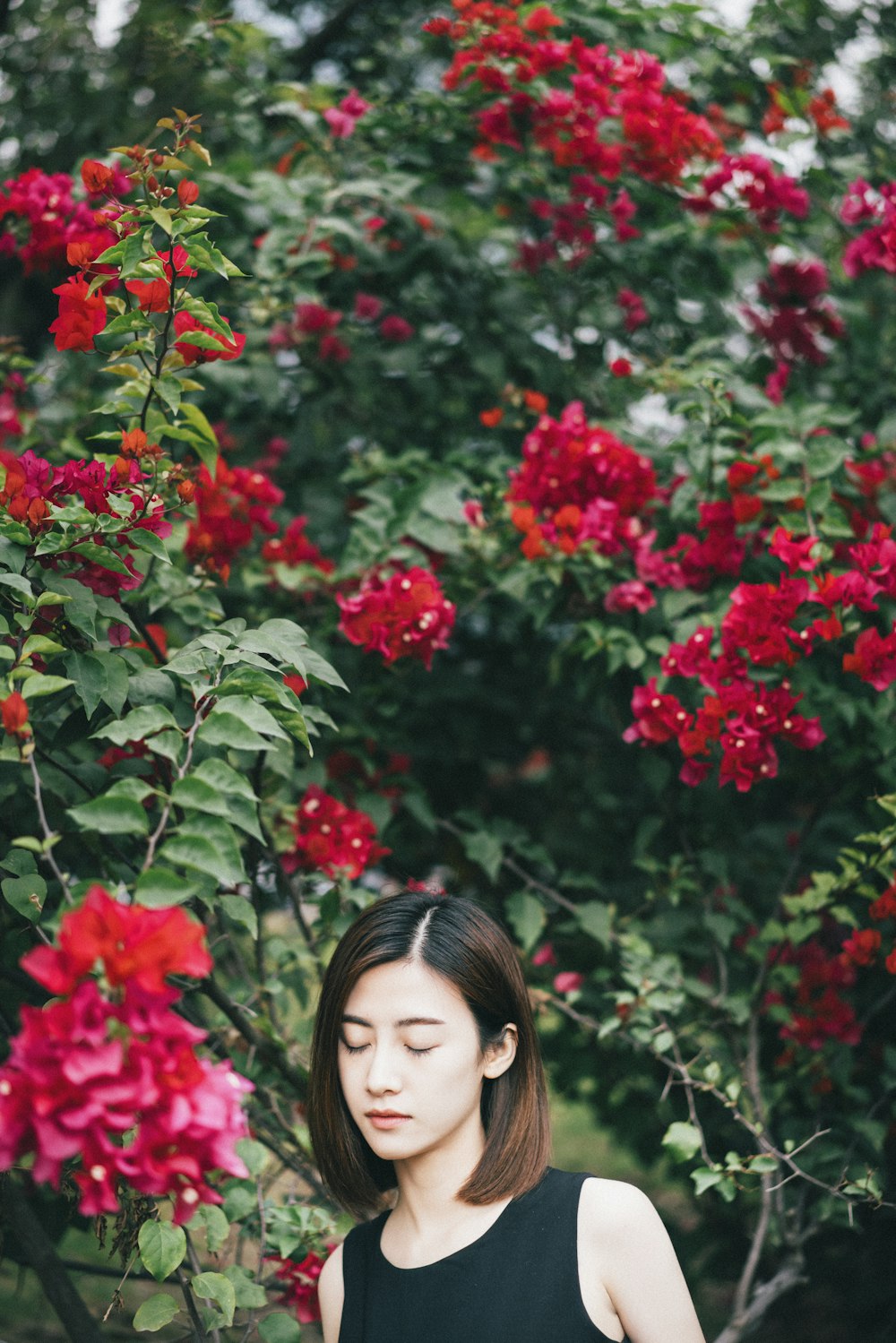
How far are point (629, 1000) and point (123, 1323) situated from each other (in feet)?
5.85

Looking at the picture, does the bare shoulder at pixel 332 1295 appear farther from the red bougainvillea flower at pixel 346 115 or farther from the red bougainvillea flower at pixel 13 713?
the red bougainvillea flower at pixel 346 115

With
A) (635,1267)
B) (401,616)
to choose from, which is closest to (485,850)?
(401,616)

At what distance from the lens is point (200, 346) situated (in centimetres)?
149

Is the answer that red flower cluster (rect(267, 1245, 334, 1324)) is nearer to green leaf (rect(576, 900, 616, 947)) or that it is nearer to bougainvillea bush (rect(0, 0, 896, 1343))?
bougainvillea bush (rect(0, 0, 896, 1343))

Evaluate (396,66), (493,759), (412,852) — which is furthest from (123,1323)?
(396,66)

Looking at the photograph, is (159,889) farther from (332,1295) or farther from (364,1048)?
(332,1295)

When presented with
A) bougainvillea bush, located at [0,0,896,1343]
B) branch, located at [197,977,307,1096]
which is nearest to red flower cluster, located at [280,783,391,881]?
bougainvillea bush, located at [0,0,896,1343]

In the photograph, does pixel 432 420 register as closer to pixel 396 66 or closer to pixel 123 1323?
pixel 396 66

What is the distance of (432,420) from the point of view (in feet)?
9.22

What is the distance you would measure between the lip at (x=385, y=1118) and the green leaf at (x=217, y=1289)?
240mm

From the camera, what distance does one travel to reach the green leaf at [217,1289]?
4.27 ft

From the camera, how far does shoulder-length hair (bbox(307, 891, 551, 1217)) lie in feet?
4.67

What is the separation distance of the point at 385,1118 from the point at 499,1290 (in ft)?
0.79

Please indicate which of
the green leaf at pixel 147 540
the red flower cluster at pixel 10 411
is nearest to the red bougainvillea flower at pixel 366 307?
the red flower cluster at pixel 10 411
